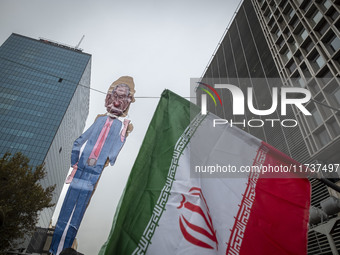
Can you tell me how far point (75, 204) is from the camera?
7426 mm

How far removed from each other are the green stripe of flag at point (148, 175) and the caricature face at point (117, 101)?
22.1 ft

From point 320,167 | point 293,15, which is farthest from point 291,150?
point 293,15

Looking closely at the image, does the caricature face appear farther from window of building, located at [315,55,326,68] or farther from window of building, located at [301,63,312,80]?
window of building, located at [315,55,326,68]

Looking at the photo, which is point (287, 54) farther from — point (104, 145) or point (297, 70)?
point (104, 145)

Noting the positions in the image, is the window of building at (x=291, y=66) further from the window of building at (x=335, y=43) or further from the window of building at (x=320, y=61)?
the window of building at (x=335, y=43)

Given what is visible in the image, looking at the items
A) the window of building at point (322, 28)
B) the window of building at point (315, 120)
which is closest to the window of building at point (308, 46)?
the window of building at point (322, 28)

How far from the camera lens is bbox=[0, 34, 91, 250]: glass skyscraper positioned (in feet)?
187

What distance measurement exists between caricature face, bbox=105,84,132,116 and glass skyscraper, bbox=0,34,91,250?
160 ft

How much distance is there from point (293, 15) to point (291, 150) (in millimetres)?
12011

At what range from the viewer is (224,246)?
2.54 meters

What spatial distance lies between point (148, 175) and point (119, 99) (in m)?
7.76

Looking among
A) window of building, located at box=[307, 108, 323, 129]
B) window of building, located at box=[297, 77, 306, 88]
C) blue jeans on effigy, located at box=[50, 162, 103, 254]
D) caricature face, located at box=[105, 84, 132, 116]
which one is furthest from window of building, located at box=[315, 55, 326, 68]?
blue jeans on effigy, located at box=[50, 162, 103, 254]

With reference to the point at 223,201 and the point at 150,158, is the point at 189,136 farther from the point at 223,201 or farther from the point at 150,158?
the point at 223,201

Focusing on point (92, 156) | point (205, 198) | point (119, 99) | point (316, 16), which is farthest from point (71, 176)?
point (316, 16)
